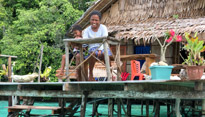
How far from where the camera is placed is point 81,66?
→ 577 cm

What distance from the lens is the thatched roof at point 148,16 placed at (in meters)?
9.77

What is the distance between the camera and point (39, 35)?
15.6 meters

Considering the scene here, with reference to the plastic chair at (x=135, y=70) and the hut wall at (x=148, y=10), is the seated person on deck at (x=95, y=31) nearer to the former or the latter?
the plastic chair at (x=135, y=70)

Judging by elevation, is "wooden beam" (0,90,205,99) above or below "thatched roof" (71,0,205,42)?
below

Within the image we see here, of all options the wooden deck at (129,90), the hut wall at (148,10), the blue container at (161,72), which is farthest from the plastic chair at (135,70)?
the hut wall at (148,10)

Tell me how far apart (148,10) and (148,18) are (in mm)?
271

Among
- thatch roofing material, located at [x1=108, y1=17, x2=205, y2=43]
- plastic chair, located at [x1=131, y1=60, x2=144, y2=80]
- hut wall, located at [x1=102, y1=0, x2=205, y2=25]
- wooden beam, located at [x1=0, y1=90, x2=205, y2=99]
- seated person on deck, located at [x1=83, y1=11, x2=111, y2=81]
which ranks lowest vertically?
wooden beam, located at [x1=0, y1=90, x2=205, y2=99]

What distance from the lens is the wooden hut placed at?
9.84 metres

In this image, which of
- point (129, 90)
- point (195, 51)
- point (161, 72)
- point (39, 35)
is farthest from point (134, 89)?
point (39, 35)

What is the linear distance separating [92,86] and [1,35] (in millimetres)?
12882

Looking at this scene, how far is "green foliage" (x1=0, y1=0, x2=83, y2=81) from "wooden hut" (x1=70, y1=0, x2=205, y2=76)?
175 inches

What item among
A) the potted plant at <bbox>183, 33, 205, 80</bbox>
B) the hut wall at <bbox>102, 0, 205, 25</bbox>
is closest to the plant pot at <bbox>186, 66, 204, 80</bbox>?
the potted plant at <bbox>183, 33, 205, 80</bbox>

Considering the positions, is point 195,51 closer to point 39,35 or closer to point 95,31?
point 95,31

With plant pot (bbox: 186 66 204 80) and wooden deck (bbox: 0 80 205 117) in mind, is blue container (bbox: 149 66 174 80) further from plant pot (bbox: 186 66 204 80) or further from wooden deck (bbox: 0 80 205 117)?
plant pot (bbox: 186 66 204 80)
